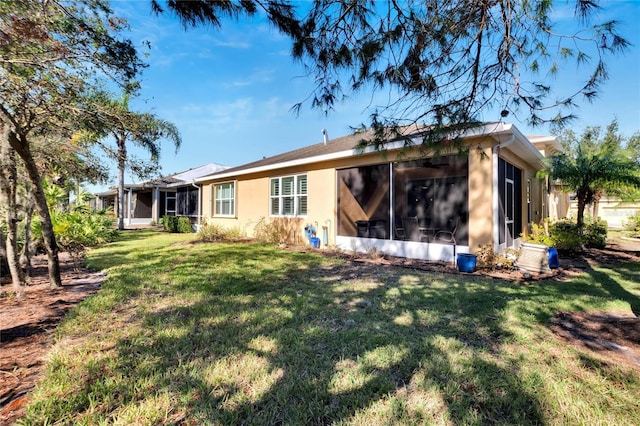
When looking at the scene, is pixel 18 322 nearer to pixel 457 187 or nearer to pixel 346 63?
pixel 346 63

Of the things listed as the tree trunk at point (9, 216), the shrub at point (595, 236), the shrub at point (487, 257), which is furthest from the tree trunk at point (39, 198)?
the shrub at point (595, 236)

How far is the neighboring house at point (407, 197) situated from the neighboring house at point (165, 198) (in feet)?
20.3

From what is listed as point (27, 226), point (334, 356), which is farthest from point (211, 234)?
point (334, 356)

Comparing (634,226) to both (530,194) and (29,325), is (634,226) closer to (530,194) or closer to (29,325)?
(530,194)

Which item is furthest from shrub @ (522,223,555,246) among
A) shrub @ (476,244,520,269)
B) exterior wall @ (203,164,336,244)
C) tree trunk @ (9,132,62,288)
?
tree trunk @ (9,132,62,288)

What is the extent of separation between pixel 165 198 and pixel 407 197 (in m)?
19.5

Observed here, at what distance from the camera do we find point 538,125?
3.73m

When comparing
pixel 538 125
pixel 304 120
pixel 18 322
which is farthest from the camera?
pixel 304 120

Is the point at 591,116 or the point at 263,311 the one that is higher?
the point at 591,116

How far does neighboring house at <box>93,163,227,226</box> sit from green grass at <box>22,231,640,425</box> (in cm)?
1361

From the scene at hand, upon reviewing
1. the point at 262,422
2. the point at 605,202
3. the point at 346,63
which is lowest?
the point at 262,422

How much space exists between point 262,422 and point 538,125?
4484mm

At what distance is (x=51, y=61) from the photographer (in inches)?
137

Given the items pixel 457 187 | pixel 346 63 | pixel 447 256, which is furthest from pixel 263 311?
pixel 457 187
